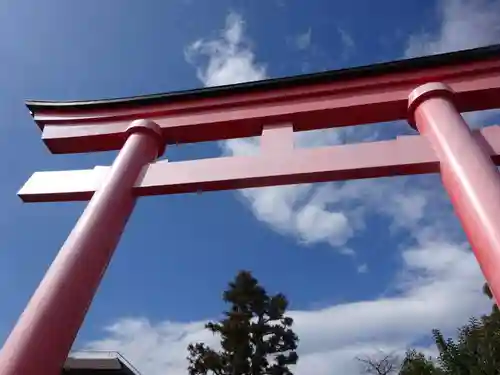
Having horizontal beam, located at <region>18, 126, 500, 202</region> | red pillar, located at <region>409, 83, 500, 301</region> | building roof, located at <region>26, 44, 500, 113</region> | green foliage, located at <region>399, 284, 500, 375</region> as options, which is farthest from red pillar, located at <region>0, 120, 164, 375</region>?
green foliage, located at <region>399, 284, 500, 375</region>

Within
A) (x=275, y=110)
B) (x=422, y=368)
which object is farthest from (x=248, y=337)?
(x=275, y=110)

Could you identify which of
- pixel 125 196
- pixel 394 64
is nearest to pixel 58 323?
pixel 125 196

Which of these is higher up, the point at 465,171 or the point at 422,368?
the point at 422,368

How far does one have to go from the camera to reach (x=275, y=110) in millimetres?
2723

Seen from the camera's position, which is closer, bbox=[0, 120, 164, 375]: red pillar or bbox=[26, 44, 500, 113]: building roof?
bbox=[0, 120, 164, 375]: red pillar

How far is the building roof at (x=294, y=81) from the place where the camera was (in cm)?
254

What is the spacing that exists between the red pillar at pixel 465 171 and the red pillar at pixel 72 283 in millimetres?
1638

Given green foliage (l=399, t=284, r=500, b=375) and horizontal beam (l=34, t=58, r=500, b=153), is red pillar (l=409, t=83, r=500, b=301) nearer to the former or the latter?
horizontal beam (l=34, t=58, r=500, b=153)

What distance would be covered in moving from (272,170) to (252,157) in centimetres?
18

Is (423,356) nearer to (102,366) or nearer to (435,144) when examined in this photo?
(102,366)

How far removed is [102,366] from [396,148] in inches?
375

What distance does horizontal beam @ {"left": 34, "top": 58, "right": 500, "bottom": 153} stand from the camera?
254cm

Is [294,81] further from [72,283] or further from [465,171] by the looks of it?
[72,283]

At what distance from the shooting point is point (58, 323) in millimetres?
1591
